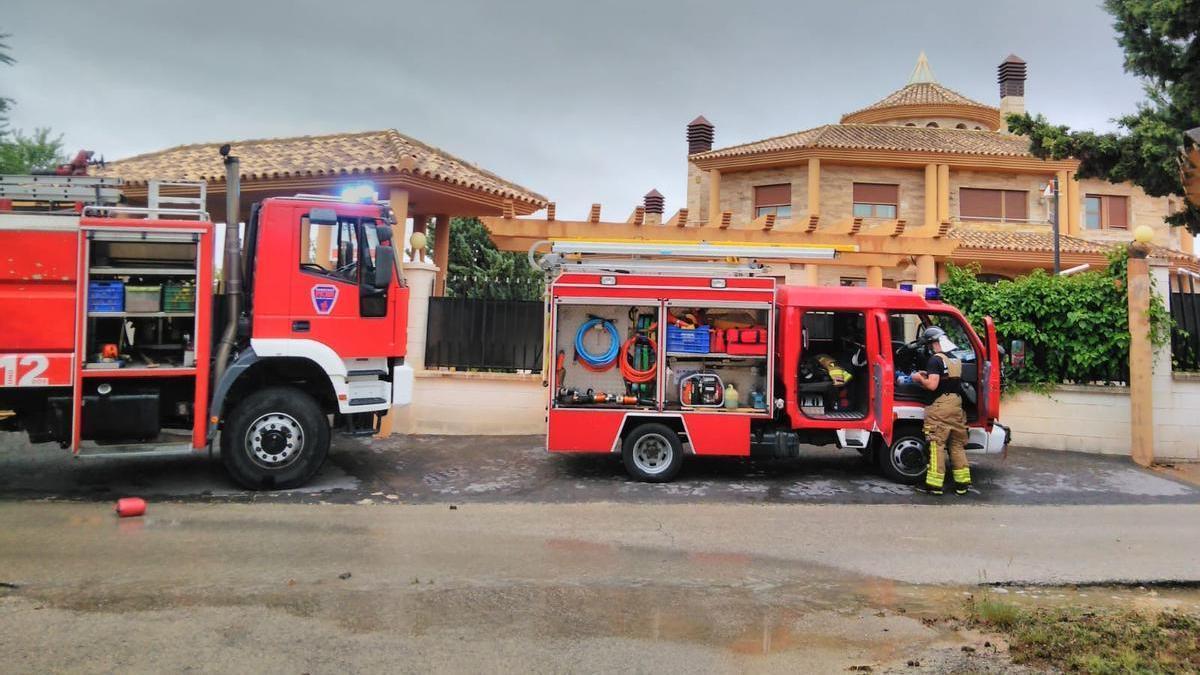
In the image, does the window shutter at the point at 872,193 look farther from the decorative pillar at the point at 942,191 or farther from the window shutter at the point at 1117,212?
the window shutter at the point at 1117,212

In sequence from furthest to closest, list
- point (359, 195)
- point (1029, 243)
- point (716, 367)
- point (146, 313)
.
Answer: point (1029, 243) < point (716, 367) < point (359, 195) < point (146, 313)

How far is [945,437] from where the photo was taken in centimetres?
808

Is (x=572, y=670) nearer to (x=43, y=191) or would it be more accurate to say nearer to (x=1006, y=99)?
(x=43, y=191)

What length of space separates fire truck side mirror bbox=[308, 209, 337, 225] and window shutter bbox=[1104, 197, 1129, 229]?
25.6 m

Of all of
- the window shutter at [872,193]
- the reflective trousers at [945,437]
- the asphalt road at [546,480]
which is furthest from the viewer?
the window shutter at [872,193]

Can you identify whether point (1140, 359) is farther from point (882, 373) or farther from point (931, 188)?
point (931, 188)

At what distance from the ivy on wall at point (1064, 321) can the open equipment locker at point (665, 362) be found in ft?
14.0

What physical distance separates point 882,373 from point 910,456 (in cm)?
111

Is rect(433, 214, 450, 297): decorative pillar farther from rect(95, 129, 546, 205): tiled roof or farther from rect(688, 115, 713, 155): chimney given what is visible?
rect(688, 115, 713, 155): chimney

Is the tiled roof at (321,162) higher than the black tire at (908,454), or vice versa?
the tiled roof at (321,162)

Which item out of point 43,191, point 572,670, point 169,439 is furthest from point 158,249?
point 572,670

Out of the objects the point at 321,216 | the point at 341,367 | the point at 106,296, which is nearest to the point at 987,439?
the point at 341,367

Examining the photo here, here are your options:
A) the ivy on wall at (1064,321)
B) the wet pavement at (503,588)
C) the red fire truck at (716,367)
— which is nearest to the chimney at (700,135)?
the ivy on wall at (1064,321)

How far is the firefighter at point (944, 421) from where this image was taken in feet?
26.4
